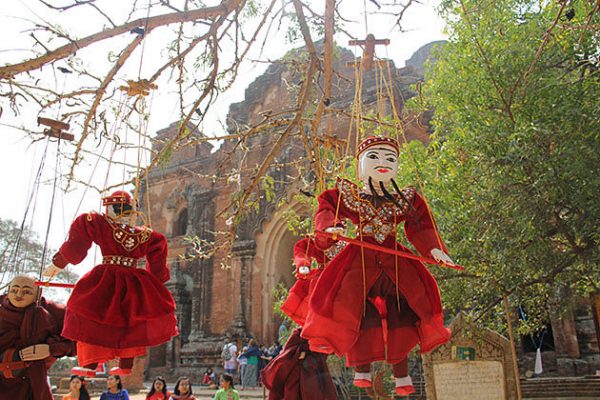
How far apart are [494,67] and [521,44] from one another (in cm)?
37

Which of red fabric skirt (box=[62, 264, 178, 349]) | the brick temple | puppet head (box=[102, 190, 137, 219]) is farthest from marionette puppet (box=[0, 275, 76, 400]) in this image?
the brick temple

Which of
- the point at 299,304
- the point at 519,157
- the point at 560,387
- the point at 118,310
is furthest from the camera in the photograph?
the point at 560,387

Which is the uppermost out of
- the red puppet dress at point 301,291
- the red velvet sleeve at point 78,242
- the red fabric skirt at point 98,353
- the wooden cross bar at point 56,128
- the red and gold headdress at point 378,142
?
the wooden cross bar at point 56,128

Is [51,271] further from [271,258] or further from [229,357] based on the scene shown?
[271,258]

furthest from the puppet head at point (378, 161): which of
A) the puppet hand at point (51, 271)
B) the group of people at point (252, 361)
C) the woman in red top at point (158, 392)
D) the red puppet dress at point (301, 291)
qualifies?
the group of people at point (252, 361)

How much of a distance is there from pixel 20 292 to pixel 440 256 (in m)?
3.43

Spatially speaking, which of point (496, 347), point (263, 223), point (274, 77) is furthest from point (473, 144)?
point (274, 77)

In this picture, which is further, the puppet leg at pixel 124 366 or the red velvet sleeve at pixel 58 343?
the red velvet sleeve at pixel 58 343

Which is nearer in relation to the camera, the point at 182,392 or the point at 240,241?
the point at 182,392

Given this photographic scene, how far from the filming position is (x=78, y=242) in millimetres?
3992

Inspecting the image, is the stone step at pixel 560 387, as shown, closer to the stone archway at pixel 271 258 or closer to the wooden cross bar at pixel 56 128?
the stone archway at pixel 271 258

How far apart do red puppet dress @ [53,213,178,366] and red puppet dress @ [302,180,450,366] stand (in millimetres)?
1251

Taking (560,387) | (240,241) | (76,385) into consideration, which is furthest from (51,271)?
(240,241)

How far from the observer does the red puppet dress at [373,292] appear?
3.02 metres
